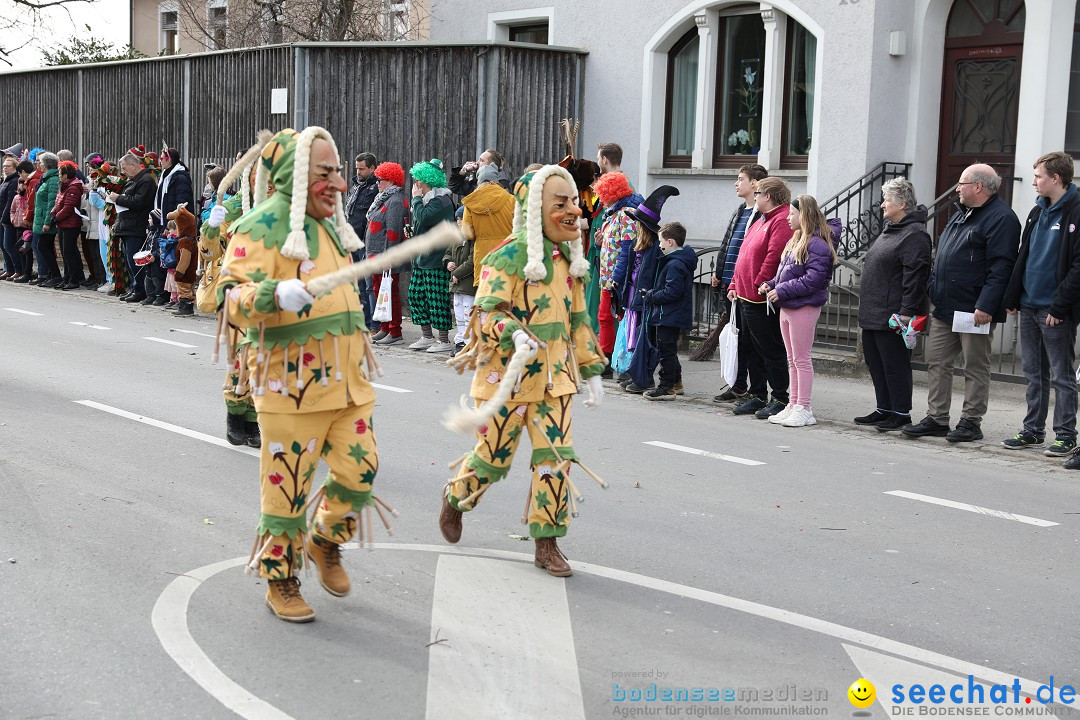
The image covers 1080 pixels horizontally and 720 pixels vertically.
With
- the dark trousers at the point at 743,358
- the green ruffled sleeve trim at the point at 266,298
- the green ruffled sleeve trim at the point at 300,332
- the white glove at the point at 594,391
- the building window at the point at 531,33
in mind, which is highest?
the building window at the point at 531,33

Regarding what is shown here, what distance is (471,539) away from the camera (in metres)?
6.45

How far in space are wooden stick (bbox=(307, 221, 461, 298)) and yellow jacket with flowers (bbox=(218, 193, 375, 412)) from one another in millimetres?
251

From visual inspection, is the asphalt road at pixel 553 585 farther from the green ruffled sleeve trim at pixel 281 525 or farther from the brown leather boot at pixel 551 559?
the green ruffled sleeve trim at pixel 281 525

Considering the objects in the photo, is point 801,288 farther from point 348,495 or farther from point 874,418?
point 348,495

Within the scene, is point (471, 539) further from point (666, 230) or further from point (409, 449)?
point (666, 230)

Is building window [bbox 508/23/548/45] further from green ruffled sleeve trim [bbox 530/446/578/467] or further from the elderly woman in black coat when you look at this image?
green ruffled sleeve trim [bbox 530/446/578/467]

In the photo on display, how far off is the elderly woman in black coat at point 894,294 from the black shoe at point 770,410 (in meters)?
0.69

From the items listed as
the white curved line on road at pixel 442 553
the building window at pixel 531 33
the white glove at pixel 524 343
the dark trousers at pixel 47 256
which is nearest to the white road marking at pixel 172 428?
the white curved line on road at pixel 442 553

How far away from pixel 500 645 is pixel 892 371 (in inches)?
234

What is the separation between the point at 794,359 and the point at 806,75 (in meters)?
7.49

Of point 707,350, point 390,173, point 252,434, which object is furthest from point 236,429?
point 707,350

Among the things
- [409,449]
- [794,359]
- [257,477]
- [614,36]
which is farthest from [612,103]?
[257,477]

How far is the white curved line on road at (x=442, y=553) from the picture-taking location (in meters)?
4.40

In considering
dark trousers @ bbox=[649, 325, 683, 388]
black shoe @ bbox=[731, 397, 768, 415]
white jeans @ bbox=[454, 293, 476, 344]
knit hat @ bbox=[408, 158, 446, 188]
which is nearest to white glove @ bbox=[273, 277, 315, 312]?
black shoe @ bbox=[731, 397, 768, 415]
